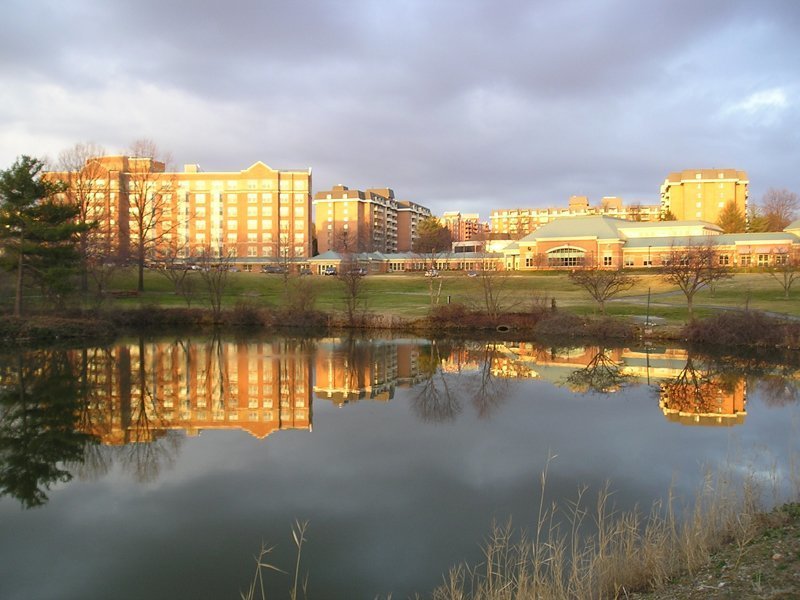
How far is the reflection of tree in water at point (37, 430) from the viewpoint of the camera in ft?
33.6

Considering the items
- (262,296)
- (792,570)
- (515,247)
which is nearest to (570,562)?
(792,570)

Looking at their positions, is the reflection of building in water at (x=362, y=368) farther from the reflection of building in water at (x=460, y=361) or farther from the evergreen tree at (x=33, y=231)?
the evergreen tree at (x=33, y=231)

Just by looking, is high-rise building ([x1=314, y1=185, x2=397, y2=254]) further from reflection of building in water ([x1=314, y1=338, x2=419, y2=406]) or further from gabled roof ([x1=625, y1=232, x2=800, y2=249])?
reflection of building in water ([x1=314, y1=338, x2=419, y2=406])

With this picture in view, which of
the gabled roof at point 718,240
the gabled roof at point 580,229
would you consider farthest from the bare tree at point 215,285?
the gabled roof at point 718,240

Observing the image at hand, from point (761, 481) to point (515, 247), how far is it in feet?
247

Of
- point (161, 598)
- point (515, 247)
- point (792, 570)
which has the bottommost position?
point (161, 598)

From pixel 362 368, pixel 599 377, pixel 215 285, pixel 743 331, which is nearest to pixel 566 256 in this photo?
pixel 215 285

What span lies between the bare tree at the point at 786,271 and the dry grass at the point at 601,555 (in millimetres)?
42110

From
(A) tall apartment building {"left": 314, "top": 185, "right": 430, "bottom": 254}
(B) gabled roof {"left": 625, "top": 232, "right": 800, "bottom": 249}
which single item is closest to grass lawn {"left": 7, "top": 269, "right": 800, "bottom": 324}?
(B) gabled roof {"left": 625, "top": 232, "right": 800, "bottom": 249}

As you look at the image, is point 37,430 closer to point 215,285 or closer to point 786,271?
point 215,285

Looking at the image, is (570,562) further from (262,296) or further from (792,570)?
(262,296)

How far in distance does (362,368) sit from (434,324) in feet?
47.4

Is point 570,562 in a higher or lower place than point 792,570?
lower

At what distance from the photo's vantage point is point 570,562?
277 inches
